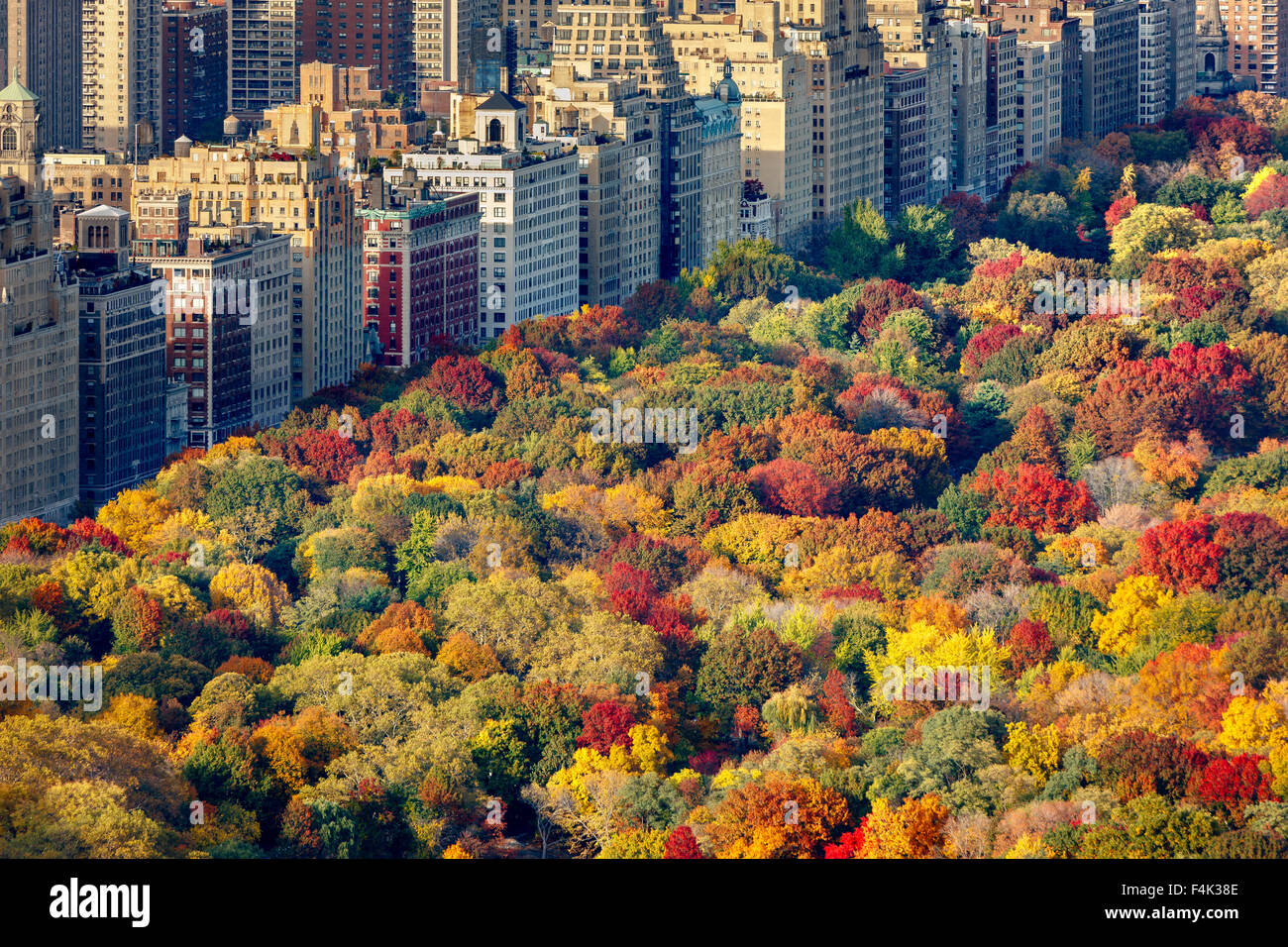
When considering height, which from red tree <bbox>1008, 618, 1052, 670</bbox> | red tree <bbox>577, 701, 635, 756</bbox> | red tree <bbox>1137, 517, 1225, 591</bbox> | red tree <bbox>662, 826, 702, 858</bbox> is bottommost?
red tree <bbox>662, 826, 702, 858</bbox>

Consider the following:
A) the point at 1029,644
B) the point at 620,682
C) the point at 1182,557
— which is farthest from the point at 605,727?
the point at 1182,557

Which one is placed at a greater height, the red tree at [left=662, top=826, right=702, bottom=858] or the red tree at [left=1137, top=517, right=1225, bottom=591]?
the red tree at [left=1137, top=517, right=1225, bottom=591]

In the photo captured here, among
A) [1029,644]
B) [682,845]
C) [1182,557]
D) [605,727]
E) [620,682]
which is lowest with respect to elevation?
[682,845]

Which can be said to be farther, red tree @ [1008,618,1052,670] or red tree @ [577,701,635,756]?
red tree @ [1008,618,1052,670]

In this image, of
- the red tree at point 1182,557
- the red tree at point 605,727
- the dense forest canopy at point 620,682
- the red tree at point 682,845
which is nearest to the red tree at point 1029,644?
the dense forest canopy at point 620,682

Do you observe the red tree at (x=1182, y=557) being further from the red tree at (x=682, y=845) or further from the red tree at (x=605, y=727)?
the red tree at (x=682, y=845)

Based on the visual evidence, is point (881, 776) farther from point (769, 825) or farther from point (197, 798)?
point (197, 798)

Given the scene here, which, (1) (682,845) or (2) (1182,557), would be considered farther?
(2) (1182,557)

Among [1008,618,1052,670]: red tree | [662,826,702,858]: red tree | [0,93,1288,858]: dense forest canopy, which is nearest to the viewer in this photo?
[662,826,702,858]: red tree

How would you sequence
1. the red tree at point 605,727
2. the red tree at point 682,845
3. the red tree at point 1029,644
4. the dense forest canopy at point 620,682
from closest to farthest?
1. the red tree at point 682,845
2. the dense forest canopy at point 620,682
3. the red tree at point 605,727
4. the red tree at point 1029,644

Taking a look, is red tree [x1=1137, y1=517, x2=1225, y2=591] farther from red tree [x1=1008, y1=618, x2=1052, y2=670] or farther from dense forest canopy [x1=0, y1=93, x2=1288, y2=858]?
red tree [x1=1008, y1=618, x2=1052, y2=670]

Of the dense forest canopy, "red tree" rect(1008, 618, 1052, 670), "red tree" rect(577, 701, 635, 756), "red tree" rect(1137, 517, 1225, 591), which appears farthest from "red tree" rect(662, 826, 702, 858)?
"red tree" rect(1137, 517, 1225, 591)

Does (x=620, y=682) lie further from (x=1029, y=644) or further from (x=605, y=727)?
(x=1029, y=644)
